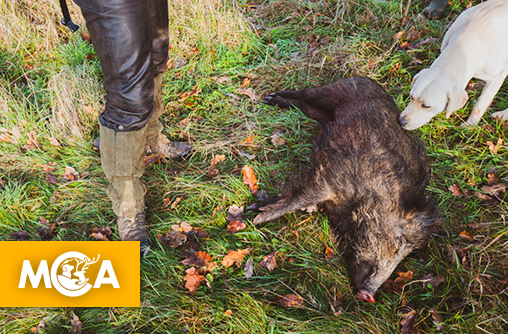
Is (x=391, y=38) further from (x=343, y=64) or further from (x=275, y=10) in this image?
(x=275, y=10)

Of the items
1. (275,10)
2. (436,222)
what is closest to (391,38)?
(275,10)

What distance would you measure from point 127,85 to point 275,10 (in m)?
4.10

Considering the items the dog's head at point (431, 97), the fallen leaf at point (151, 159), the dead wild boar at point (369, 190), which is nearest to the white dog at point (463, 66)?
the dog's head at point (431, 97)

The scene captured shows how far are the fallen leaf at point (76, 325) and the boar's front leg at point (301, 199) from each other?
1580mm

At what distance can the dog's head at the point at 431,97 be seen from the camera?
10.1 feet

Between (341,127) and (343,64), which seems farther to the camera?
(343,64)

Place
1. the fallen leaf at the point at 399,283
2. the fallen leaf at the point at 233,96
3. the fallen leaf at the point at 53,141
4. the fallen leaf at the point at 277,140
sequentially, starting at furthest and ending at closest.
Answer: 1. the fallen leaf at the point at 233,96
2. the fallen leaf at the point at 277,140
3. the fallen leaf at the point at 53,141
4. the fallen leaf at the point at 399,283

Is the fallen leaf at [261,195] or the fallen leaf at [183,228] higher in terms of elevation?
the fallen leaf at [261,195]

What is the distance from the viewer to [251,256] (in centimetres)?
271

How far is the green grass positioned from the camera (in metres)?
2.36

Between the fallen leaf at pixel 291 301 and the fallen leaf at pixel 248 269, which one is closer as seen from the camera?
the fallen leaf at pixel 291 301

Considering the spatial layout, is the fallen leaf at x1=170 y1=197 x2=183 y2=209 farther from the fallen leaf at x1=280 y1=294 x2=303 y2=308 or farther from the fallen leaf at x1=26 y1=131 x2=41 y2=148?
the fallen leaf at x1=26 y1=131 x2=41 y2=148

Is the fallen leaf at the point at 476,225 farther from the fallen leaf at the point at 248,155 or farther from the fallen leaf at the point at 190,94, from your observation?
the fallen leaf at the point at 190,94

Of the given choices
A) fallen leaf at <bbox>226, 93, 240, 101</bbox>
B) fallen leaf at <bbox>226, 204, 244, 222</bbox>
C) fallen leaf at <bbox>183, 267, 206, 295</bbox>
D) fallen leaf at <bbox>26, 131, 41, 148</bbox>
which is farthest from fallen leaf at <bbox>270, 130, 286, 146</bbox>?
fallen leaf at <bbox>26, 131, 41, 148</bbox>
